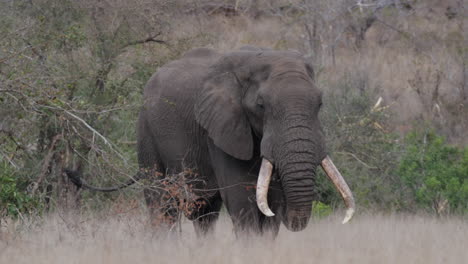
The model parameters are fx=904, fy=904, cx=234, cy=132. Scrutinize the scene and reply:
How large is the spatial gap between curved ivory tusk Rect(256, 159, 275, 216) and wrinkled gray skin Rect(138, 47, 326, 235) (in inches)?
2.8

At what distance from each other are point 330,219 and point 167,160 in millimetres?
2092

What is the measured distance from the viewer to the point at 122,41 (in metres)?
11.5

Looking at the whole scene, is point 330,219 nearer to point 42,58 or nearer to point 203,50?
point 203,50

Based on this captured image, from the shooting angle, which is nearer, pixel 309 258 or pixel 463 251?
pixel 309 258

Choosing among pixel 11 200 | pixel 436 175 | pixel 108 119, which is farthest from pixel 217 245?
pixel 436 175

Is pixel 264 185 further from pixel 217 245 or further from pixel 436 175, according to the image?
pixel 436 175

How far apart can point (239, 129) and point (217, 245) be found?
105cm

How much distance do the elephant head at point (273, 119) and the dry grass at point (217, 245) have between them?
37 centimetres

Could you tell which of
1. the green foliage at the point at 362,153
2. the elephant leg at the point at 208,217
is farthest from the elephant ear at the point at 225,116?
the green foliage at the point at 362,153

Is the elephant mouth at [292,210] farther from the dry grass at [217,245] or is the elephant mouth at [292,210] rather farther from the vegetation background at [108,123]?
the vegetation background at [108,123]

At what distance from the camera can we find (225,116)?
7.40 m

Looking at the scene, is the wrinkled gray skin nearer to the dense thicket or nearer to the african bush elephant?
the african bush elephant

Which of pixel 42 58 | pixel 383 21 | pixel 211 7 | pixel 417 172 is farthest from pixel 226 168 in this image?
pixel 383 21

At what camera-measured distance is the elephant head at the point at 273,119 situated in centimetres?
664
